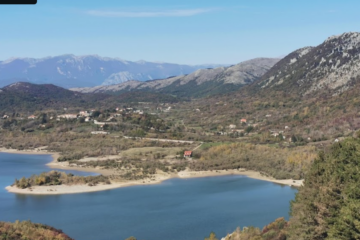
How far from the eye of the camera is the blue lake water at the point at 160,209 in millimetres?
24219

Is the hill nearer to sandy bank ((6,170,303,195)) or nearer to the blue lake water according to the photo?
sandy bank ((6,170,303,195))

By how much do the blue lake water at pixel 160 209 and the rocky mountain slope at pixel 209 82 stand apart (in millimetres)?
93883

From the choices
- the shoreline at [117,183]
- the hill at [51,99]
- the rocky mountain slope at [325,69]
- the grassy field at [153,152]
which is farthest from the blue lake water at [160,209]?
the hill at [51,99]

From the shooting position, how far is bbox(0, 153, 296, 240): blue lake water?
2422 cm

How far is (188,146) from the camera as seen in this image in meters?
53.2

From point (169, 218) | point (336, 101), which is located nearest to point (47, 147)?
point (169, 218)

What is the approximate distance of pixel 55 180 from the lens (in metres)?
36.7

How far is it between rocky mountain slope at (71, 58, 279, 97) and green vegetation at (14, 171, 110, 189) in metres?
93.4

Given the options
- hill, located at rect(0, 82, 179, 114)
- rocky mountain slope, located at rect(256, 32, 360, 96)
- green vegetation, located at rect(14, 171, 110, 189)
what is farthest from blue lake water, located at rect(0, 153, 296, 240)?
hill, located at rect(0, 82, 179, 114)

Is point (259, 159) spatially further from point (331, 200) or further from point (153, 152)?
point (331, 200)

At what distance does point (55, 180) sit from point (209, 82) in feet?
390

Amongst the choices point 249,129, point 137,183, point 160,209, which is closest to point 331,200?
point 160,209

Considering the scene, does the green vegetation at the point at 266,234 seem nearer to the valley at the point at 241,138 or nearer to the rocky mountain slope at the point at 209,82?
the valley at the point at 241,138

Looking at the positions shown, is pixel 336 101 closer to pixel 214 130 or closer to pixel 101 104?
pixel 214 130
